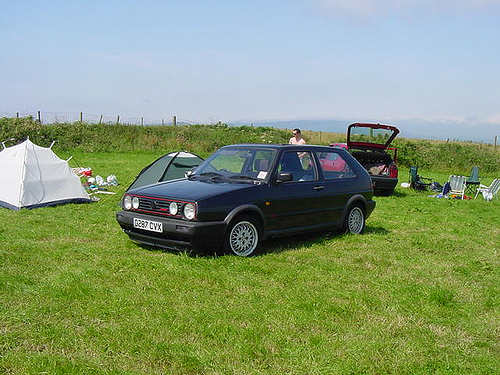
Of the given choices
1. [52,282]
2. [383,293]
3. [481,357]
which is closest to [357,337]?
[481,357]

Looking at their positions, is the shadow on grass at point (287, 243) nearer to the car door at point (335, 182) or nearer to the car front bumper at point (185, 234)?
the car front bumper at point (185, 234)

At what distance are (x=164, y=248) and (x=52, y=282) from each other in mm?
2132

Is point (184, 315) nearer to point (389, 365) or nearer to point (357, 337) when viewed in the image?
point (357, 337)

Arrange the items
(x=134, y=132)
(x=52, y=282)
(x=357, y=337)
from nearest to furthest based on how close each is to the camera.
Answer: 1. (x=357, y=337)
2. (x=52, y=282)
3. (x=134, y=132)

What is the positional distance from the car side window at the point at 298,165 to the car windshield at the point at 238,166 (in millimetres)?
220

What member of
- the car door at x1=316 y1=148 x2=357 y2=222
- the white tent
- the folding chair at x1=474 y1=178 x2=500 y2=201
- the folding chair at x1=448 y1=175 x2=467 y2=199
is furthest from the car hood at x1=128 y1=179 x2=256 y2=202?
the folding chair at x1=474 y1=178 x2=500 y2=201

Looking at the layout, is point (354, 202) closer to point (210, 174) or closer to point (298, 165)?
point (298, 165)

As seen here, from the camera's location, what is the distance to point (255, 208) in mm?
7168

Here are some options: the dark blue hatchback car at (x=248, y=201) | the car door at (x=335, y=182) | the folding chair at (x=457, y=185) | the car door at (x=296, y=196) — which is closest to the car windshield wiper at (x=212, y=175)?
the dark blue hatchback car at (x=248, y=201)

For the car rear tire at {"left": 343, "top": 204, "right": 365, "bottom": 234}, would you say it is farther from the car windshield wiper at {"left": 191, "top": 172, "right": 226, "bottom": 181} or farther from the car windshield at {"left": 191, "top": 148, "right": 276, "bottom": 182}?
the car windshield wiper at {"left": 191, "top": 172, "right": 226, "bottom": 181}

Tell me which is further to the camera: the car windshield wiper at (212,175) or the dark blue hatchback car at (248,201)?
the car windshield wiper at (212,175)

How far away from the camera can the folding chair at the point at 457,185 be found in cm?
1620

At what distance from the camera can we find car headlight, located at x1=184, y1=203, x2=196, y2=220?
6.65 metres

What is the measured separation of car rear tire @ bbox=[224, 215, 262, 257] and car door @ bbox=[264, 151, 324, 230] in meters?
0.27
